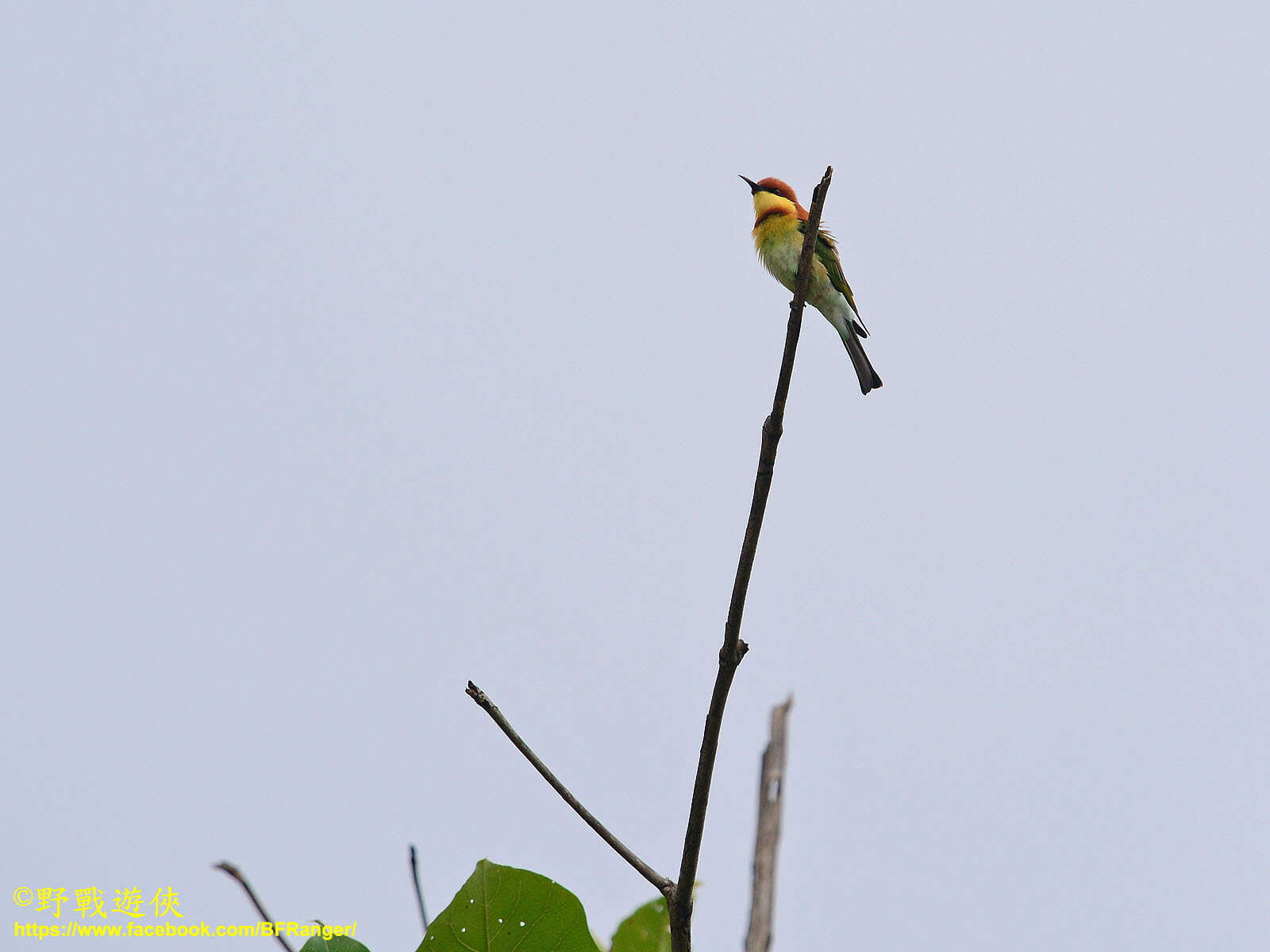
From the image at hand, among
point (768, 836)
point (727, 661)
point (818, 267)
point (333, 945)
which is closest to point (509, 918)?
point (333, 945)

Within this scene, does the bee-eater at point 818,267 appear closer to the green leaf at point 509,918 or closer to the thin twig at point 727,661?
the thin twig at point 727,661

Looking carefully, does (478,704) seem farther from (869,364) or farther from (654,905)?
(869,364)

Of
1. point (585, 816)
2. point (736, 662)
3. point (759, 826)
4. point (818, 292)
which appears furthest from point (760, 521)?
point (818, 292)

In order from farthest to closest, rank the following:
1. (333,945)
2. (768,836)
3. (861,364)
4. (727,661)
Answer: (861,364)
(768,836)
(333,945)
(727,661)

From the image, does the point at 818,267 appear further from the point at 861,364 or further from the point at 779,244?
the point at 861,364

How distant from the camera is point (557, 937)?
217 centimetres

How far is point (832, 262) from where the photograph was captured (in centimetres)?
603

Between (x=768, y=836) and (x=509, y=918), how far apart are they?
1593 millimetres

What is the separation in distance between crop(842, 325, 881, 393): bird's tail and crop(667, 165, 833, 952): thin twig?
4011 millimetres

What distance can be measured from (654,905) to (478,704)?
1298 mm

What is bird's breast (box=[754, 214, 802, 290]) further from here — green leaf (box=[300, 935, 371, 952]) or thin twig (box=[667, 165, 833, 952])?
green leaf (box=[300, 935, 371, 952])

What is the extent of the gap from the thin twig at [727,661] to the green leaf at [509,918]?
33 cm

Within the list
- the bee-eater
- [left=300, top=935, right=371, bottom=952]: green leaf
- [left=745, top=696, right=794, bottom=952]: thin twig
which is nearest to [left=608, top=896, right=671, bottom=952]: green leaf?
[left=745, top=696, right=794, bottom=952]: thin twig

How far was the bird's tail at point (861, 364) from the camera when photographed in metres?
6.05
